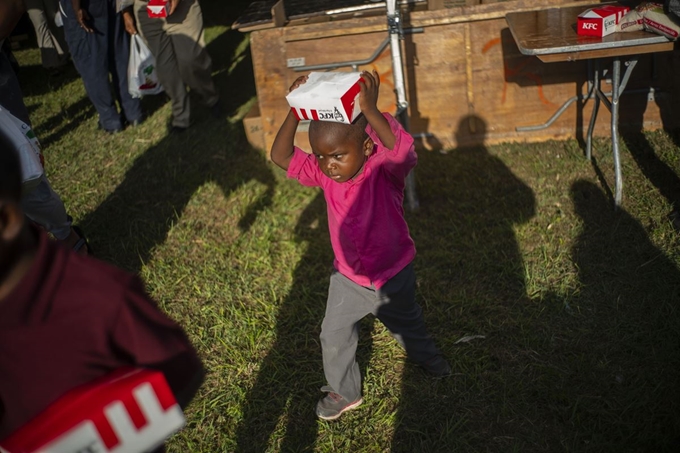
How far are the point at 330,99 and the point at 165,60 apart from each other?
4.26 metres

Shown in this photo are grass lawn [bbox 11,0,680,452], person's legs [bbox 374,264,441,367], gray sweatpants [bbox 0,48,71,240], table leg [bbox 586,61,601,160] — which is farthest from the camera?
table leg [bbox 586,61,601,160]

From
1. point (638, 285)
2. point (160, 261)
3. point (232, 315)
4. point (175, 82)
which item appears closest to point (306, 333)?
point (232, 315)

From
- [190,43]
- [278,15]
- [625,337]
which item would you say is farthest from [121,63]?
[625,337]

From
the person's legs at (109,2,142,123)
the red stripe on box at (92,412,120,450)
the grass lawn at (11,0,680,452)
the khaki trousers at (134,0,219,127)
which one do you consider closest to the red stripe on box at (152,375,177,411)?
the red stripe on box at (92,412,120,450)

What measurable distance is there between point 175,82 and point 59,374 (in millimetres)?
5246

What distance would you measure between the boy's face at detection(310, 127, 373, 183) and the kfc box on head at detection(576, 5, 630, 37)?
6.38 ft

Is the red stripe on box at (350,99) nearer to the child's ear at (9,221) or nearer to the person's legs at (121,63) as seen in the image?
the child's ear at (9,221)

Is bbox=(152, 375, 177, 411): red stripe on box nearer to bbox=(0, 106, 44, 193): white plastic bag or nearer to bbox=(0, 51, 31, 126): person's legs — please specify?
bbox=(0, 106, 44, 193): white plastic bag

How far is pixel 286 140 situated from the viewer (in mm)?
2752

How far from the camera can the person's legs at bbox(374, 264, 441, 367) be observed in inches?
112

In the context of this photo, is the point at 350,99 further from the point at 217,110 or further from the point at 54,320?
the point at 217,110

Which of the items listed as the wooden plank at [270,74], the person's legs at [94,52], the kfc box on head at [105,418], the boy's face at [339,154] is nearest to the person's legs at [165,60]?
the person's legs at [94,52]

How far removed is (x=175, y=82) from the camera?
6250 millimetres

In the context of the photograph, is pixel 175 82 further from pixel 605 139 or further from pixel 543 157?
pixel 605 139
